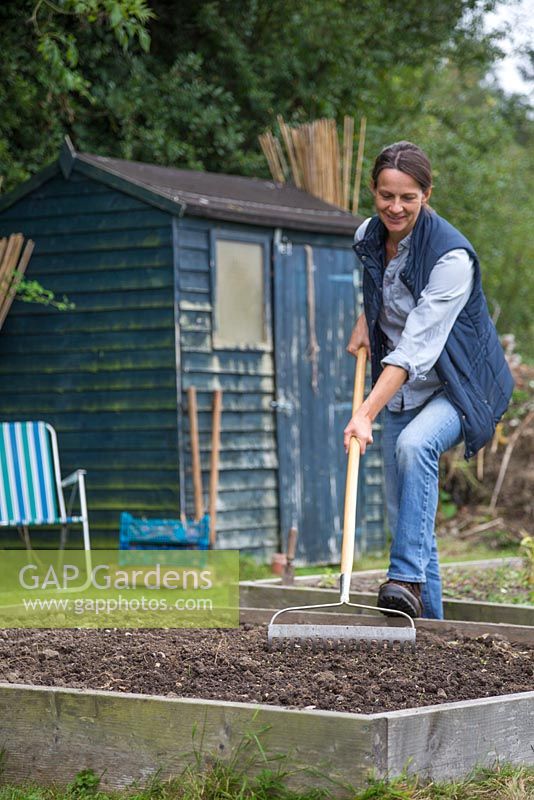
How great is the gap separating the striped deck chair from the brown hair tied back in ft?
12.1

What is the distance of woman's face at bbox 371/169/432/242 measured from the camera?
4.20m

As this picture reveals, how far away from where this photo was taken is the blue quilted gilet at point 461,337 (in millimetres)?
4273

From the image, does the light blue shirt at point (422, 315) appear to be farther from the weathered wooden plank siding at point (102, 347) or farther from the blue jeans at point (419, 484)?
the weathered wooden plank siding at point (102, 347)

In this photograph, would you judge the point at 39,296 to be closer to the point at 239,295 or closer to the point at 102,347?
the point at 102,347

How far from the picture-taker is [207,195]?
26.9 feet

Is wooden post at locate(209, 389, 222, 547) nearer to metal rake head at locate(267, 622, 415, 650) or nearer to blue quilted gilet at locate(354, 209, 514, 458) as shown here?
blue quilted gilet at locate(354, 209, 514, 458)

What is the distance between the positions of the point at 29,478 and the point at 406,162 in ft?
13.6

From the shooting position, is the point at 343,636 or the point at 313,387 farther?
the point at 313,387

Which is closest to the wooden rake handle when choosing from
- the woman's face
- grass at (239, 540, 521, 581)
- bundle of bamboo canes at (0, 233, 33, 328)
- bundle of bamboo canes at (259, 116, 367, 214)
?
the woman's face

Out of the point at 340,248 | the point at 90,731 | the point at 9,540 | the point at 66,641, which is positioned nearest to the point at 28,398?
the point at 9,540

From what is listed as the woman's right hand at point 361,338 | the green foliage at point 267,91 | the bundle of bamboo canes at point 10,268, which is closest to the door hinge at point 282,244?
the bundle of bamboo canes at point 10,268

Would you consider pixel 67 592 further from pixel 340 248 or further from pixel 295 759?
pixel 340 248

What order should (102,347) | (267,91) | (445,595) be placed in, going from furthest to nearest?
(267,91) < (102,347) < (445,595)

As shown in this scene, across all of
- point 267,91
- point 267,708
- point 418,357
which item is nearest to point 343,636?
point 418,357
